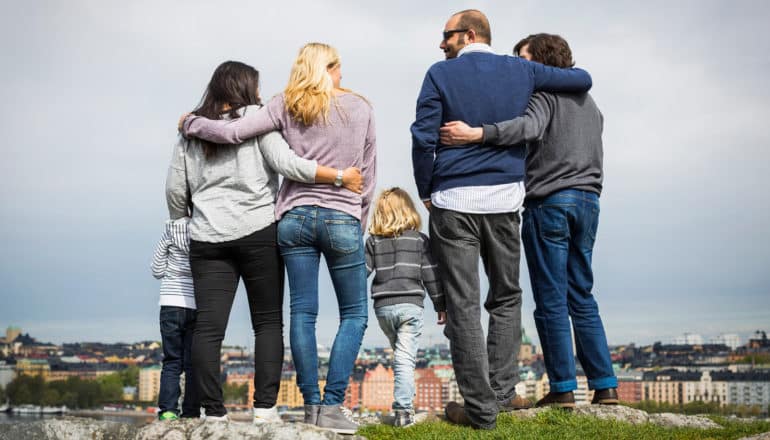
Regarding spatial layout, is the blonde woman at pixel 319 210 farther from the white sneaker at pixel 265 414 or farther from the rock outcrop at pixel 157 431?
the rock outcrop at pixel 157 431

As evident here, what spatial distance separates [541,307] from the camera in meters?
5.59

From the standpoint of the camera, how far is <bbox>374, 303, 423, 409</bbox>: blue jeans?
600 cm

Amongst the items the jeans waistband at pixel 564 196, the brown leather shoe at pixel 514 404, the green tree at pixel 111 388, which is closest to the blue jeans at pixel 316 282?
the brown leather shoe at pixel 514 404

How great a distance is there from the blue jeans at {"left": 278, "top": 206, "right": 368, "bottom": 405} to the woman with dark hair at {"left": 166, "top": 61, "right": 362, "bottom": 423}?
132 millimetres

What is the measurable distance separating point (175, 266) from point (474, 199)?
2.05 metres

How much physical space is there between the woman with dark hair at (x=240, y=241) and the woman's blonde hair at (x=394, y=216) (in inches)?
47.5

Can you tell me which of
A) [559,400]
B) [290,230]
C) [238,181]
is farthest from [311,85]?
[559,400]

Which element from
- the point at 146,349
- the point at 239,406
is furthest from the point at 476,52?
the point at 146,349

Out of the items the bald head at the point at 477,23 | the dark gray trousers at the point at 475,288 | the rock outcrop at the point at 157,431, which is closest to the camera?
the rock outcrop at the point at 157,431

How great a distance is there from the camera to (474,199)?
A: 16.6 feet

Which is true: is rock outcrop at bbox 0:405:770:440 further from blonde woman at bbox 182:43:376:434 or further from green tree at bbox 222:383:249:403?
green tree at bbox 222:383:249:403

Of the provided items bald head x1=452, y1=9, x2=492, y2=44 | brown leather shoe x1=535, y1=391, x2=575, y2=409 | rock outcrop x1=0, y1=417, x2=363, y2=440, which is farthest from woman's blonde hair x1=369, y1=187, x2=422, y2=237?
rock outcrop x1=0, y1=417, x2=363, y2=440

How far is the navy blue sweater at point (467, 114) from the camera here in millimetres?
5090

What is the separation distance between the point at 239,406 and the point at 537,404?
378 feet
